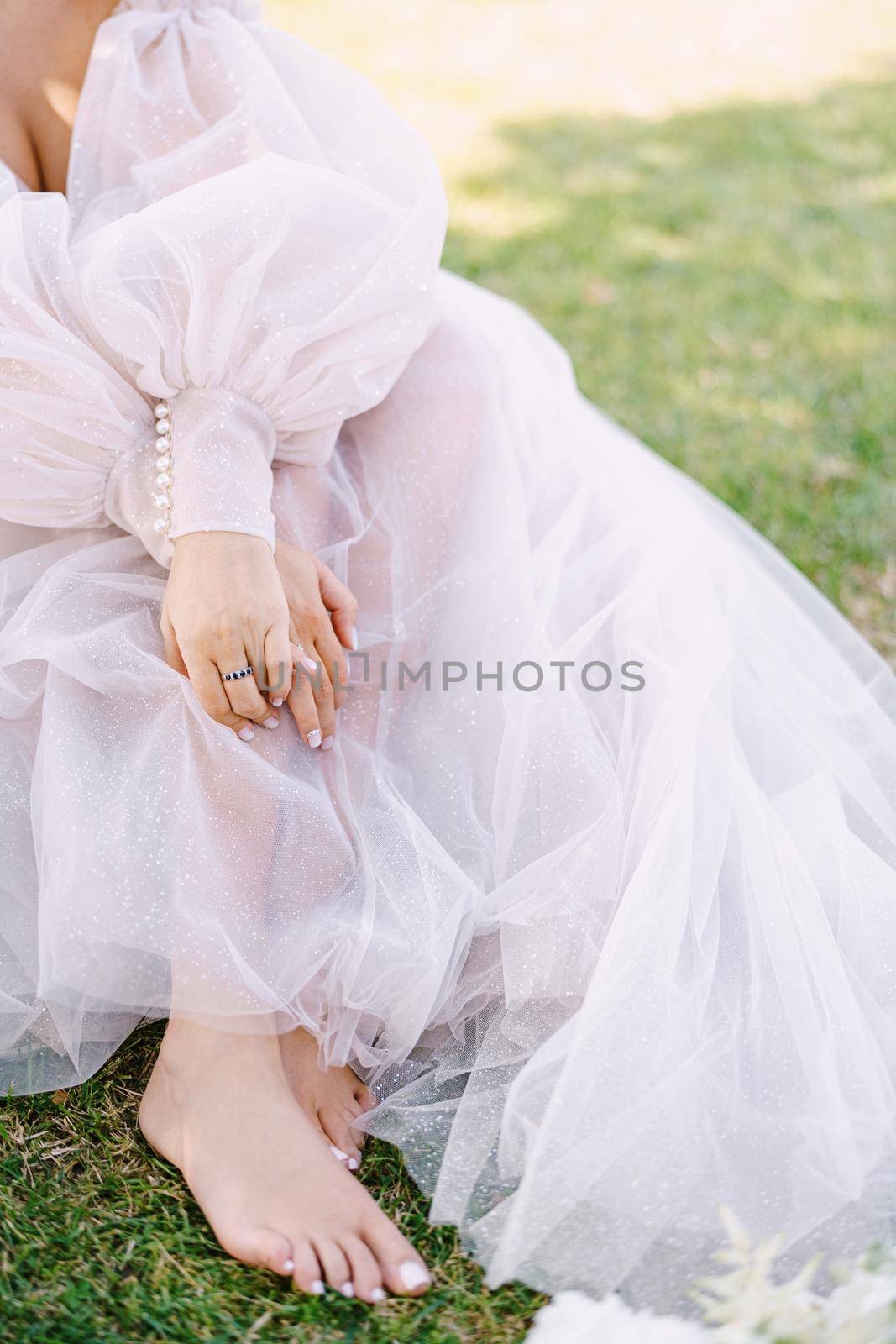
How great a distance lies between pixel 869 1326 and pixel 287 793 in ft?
2.19

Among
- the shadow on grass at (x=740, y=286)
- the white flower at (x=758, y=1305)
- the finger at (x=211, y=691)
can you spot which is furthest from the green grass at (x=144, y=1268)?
the shadow on grass at (x=740, y=286)

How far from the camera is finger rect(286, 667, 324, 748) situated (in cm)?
129

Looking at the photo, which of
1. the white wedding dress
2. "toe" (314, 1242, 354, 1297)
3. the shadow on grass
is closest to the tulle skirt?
the white wedding dress

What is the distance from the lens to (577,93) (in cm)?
446

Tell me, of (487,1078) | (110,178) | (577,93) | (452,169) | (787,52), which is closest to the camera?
(487,1078)

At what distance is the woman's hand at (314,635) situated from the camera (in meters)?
1.30

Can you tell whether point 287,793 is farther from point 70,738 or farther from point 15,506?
point 15,506

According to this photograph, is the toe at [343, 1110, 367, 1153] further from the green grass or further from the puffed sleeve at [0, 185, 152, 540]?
the puffed sleeve at [0, 185, 152, 540]

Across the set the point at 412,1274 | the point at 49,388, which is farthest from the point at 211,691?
the point at 412,1274

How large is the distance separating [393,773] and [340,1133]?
0.37m

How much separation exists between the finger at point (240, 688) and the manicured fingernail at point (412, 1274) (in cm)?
51

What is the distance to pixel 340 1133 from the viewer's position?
1.23 metres

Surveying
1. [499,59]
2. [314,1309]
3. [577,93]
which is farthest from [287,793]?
[499,59]

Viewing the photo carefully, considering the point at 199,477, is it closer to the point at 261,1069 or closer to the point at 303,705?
the point at 303,705
